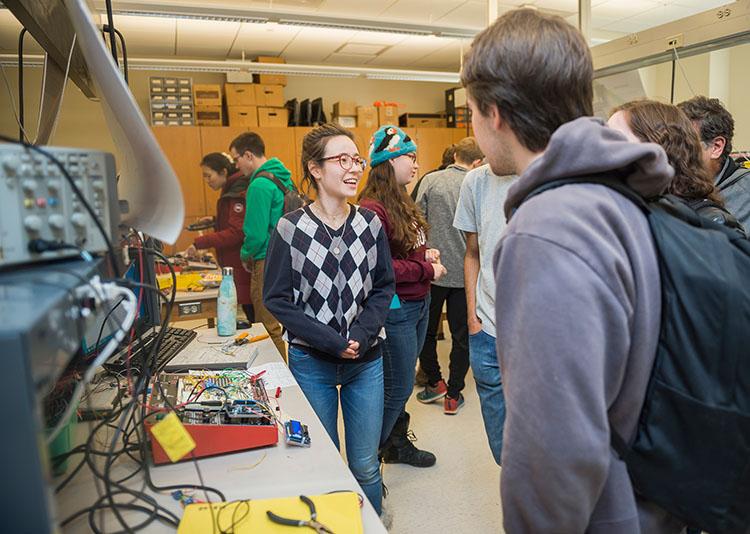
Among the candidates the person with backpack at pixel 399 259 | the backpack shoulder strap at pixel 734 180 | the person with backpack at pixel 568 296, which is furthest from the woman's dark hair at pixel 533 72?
the backpack shoulder strap at pixel 734 180

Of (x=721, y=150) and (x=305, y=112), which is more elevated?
(x=305, y=112)

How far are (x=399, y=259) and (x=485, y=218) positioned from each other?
442 millimetres

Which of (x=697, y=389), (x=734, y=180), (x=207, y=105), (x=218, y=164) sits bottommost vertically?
(x=697, y=389)

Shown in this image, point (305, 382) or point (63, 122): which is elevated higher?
point (63, 122)

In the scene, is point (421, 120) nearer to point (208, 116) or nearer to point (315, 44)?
point (315, 44)

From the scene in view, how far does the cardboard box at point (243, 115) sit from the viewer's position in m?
5.65

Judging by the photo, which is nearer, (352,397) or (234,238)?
(352,397)

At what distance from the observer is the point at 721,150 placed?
2000 mm

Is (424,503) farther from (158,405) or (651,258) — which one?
(651,258)

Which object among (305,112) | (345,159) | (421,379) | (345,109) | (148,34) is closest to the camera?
(345,159)

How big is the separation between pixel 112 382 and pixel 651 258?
145 centimetres

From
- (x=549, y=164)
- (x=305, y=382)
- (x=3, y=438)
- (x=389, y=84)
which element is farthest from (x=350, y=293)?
(x=389, y=84)

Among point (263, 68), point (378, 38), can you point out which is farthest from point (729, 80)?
point (263, 68)

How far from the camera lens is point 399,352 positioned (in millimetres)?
2113
